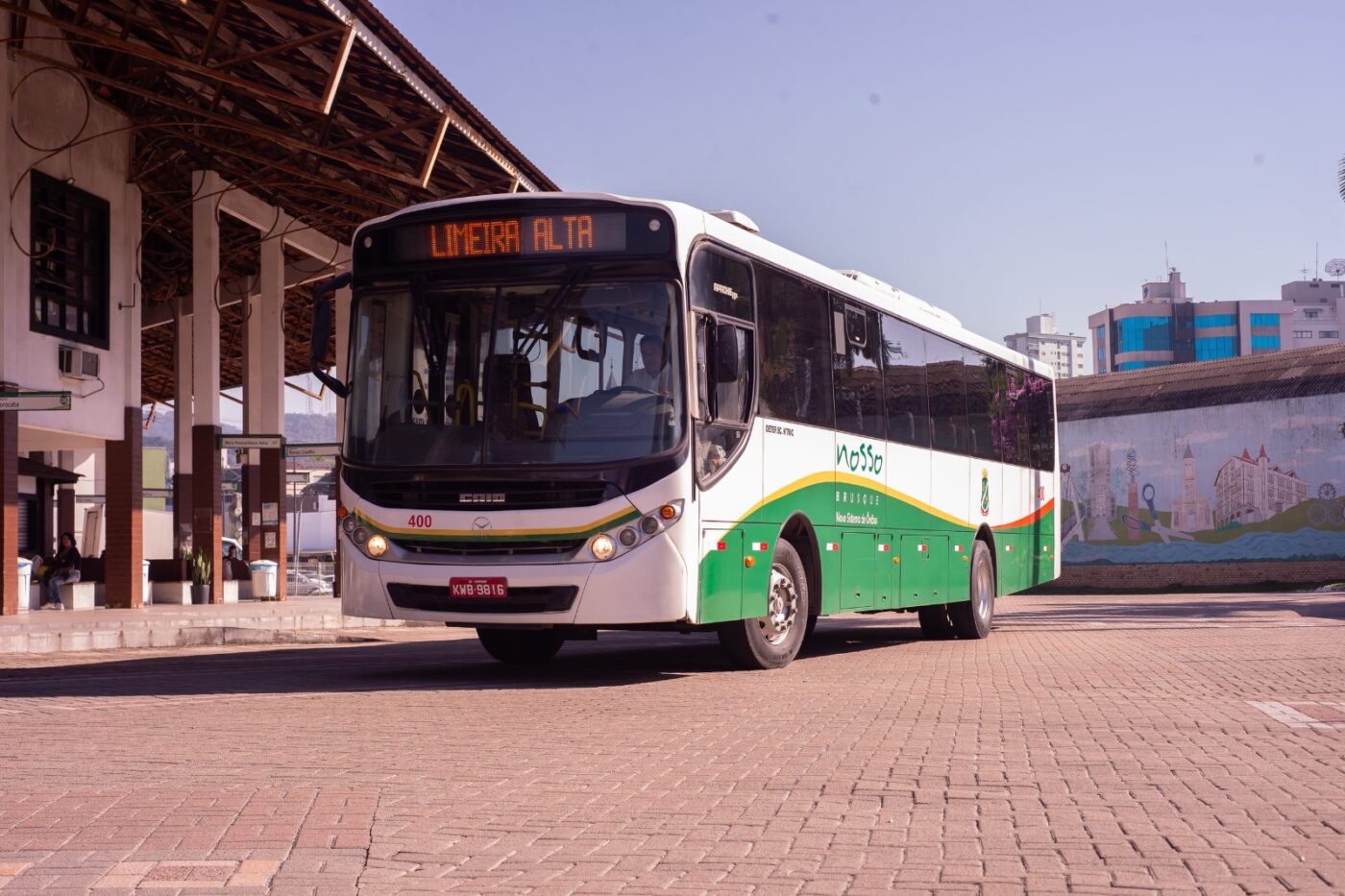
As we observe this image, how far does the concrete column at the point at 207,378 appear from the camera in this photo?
33594 millimetres

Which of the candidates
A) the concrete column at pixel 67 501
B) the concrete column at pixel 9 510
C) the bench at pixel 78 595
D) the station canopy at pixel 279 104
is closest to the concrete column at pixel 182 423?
the station canopy at pixel 279 104

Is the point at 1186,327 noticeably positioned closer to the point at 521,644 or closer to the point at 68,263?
the point at 68,263

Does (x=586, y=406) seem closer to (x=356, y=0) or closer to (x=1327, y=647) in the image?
(x=1327, y=647)

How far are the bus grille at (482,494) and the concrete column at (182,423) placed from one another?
1094 inches

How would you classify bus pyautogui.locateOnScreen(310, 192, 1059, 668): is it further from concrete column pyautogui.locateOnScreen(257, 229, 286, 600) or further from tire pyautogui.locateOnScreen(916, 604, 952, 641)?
concrete column pyautogui.locateOnScreen(257, 229, 286, 600)

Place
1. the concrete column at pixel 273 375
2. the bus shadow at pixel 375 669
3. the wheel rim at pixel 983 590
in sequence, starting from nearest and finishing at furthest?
the bus shadow at pixel 375 669
the wheel rim at pixel 983 590
the concrete column at pixel 273 375

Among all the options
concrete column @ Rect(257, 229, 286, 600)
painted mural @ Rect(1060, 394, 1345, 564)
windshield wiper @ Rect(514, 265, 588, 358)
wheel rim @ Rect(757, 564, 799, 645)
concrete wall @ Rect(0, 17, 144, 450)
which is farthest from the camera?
painted mural @ Rect(1060, 394, 1345, 564)

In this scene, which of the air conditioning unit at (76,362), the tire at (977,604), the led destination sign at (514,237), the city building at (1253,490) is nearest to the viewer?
the led destination sign at (514,237)

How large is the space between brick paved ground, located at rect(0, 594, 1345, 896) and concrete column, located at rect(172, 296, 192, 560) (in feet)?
89.4

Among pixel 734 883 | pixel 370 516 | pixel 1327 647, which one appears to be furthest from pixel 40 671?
pixel 1327 647

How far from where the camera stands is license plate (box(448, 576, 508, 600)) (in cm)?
1231

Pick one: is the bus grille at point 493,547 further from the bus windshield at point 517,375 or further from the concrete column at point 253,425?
the concrete column at point 253,425

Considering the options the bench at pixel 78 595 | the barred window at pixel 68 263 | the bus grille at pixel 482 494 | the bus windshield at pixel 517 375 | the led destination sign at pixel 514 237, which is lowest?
the bench at pixel 78 595

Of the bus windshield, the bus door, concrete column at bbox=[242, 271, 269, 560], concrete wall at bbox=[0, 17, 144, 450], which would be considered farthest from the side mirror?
concrete column at bbox=[242, 271, 269, 560]
